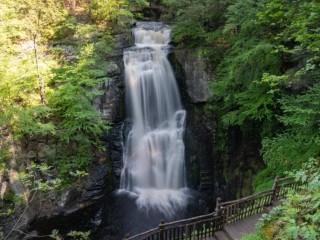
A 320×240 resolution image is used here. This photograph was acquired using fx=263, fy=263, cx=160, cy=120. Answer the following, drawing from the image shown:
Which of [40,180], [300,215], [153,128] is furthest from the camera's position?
[153,128]

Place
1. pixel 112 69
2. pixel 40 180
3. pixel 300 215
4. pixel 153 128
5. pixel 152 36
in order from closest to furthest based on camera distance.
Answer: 1. pixel 300 215
2. pixel 40 180
3. pixel 112 69
4. pixel 153 128
5. pixel 152 36

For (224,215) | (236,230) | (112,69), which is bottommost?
(236,230)

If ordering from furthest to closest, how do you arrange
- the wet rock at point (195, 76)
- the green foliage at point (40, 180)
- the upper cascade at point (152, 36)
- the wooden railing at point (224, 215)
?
the upper cascade at point (152, 36), the wet rock at point (195, 76), the wooden railing at point (224, 215), the green foliage at point (40, 180)

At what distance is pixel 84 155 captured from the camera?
39.0ft

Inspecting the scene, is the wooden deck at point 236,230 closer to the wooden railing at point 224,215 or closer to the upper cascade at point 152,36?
the wooden railing at point 224,215

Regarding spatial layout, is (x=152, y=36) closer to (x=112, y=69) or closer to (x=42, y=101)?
(x=112, y=69)

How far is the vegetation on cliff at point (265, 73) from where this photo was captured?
24.4ft

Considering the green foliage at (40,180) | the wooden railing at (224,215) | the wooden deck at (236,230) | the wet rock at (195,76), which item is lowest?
the wooden deck at (236,230)

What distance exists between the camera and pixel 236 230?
7703 millimetres

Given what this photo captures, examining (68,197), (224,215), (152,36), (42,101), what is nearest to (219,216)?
(224,215)

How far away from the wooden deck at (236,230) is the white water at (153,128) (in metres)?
5.37

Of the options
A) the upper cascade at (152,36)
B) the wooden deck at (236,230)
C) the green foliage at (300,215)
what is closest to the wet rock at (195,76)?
the upper cascade at (152,36)

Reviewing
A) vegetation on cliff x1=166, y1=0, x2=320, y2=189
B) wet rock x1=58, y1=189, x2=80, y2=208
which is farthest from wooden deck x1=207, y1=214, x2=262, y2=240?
wet rock x1=58, y1=189, x2=80, y2=208

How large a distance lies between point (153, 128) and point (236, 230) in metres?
7.84
